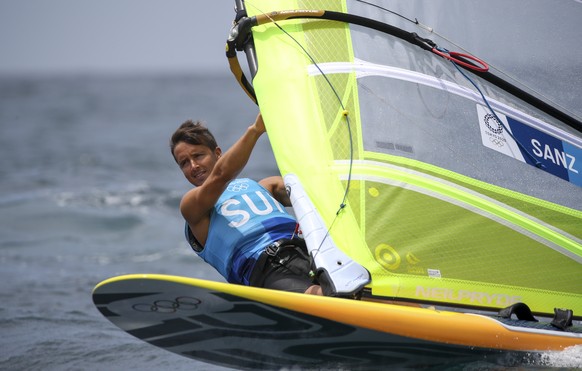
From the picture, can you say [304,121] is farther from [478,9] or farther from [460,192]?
[478,9]

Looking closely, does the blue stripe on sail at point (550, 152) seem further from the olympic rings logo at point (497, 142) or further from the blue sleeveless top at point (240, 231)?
the blue sleeveless top at point (240, 231)

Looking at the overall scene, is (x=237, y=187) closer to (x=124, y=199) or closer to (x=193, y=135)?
(x=193, y=135)

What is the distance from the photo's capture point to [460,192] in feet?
12.4

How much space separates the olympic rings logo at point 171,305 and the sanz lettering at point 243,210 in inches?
32.6

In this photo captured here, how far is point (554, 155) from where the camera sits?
3986 mm

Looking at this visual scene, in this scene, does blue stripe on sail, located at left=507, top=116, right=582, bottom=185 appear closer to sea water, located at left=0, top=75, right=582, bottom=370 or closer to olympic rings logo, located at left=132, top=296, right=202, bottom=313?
sea water, located at left=0, top=75, right=582, bottom=370

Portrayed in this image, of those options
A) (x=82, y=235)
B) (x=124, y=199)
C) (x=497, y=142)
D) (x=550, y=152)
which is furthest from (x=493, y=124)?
(x=124, y=199)

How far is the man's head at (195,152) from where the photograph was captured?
4.23m

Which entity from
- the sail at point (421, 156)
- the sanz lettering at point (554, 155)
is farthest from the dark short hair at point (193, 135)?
the sanz lettering at point (554, 155)

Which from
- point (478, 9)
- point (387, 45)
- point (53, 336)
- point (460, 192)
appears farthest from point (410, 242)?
point (53, 336)

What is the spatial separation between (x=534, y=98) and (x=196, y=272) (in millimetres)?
4095

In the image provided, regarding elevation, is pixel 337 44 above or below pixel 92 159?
above

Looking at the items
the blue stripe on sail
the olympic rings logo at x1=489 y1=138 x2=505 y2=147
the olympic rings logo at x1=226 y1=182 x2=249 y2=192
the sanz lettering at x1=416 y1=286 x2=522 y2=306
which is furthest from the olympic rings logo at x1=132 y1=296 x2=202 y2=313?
the blue stripe on sail

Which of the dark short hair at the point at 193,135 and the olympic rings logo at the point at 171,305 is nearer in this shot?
the olympic rings logo at the point at 171,305
